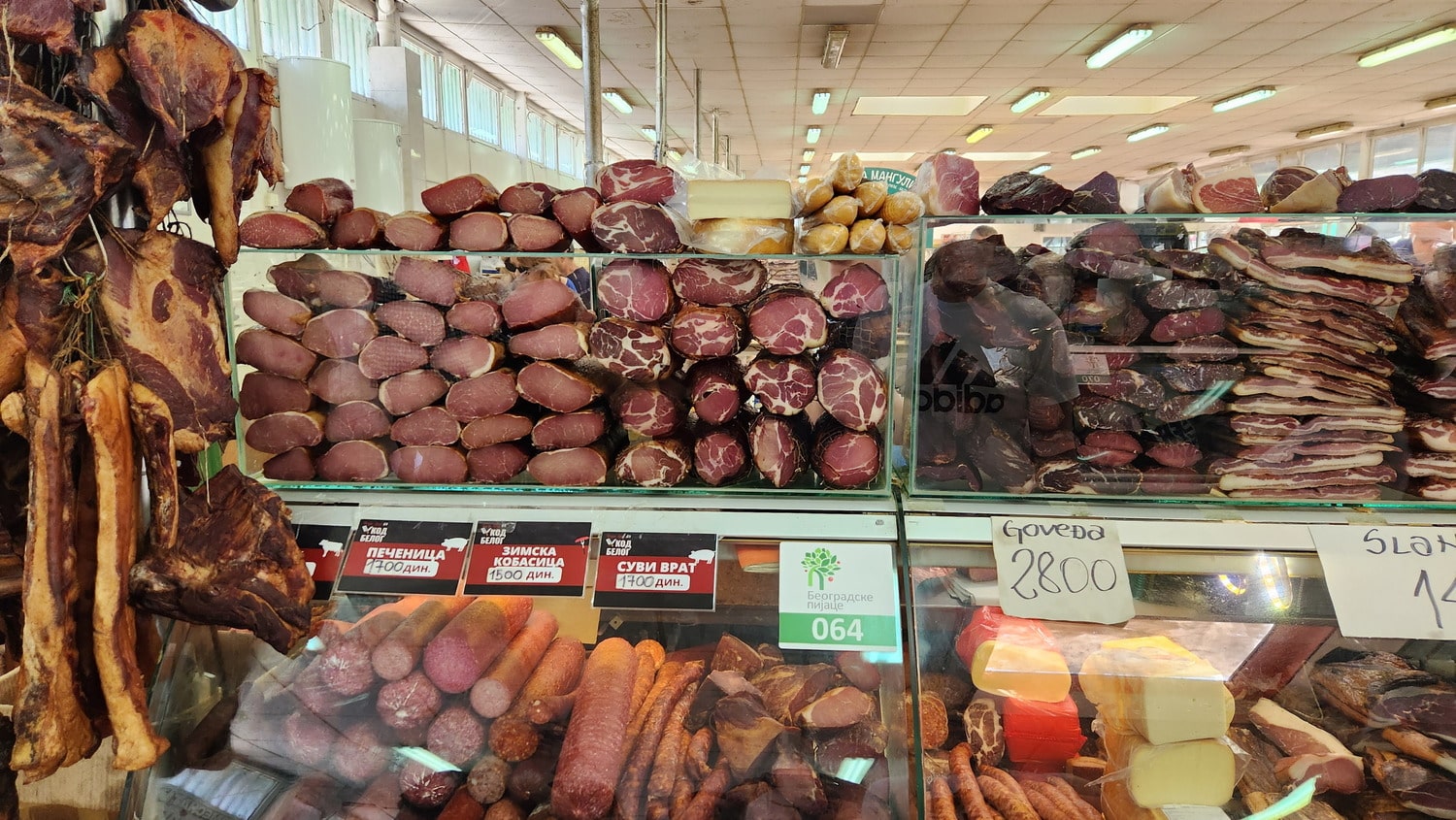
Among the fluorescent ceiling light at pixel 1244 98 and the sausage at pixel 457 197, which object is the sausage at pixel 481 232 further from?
the fluorescent ceiling light at pixel 1244 98

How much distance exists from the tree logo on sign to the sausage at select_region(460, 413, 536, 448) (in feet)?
2.34

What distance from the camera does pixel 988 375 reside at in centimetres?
164

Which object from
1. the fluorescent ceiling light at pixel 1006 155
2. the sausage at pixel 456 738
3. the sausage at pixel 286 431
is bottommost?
the sausage at pixel 456 738

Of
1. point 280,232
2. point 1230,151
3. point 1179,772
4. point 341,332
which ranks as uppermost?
point 1230,151

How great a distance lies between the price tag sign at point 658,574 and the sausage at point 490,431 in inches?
14.2

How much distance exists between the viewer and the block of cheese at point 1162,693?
5.28ft

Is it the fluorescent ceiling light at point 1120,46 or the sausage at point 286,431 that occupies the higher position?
the fluorescent ceiling light at point 1120,46

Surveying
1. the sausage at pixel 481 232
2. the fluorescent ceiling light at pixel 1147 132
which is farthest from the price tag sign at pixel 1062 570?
the fluorescent ceiling light at pixel 1147 132

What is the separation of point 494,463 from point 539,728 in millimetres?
586

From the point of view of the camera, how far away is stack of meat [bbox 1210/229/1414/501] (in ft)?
5.28

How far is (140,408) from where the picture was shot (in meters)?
1.30

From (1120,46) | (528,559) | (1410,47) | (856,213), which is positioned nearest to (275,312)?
(528,559)

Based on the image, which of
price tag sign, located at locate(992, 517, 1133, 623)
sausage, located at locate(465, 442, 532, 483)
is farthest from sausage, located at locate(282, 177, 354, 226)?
price tag sign, located at locate(992, 517, 1133, 623)

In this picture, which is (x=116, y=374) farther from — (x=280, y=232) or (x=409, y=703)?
(x=409, y=703)
